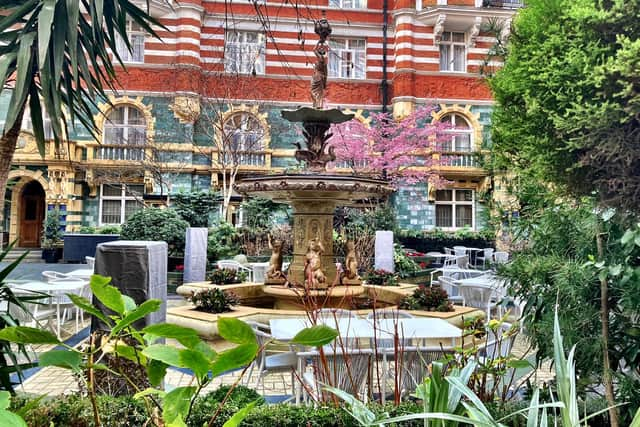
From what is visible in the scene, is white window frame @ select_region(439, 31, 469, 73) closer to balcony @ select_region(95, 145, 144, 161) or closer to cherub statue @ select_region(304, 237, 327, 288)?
balcony @ select_region(95, 145, 144, 161)

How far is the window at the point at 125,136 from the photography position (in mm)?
18277

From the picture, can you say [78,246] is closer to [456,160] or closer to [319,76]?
[319,76]

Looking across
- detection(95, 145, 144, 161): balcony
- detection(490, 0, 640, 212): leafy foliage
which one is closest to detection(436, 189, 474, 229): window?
detection(95, 145, 144, 161): balcony

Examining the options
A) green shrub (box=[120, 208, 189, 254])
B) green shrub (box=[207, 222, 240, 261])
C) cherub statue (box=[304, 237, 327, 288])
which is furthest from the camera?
green shrub (box=[207, 222, 240, 261])

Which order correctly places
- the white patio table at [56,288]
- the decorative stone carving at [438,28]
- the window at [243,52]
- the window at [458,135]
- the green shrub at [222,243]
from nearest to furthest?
the white patio table at [56,288], the green shrub at [222,243], the window at [243,52], the decorative stone carving at [438,28], the window at [458,135]

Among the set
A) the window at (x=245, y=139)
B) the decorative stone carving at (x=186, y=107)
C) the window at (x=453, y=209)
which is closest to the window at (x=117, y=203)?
the decorative stone carving at (x=186, y=107)

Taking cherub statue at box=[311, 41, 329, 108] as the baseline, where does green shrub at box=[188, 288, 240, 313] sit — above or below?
below

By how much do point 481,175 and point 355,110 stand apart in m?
6.59

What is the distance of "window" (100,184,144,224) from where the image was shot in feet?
62.5

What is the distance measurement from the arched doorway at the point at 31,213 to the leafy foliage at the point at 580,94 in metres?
22.3

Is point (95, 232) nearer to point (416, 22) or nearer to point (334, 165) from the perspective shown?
point (334, 165)

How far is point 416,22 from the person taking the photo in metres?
19.5

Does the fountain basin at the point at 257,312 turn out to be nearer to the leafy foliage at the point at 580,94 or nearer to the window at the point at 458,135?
the leafy foliage at the point at 580,94

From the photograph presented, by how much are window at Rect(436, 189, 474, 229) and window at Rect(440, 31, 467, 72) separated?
5926 millimetres
